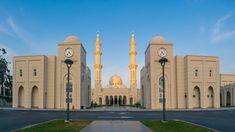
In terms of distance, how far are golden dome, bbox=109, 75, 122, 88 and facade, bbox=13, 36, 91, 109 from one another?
46.3 meters

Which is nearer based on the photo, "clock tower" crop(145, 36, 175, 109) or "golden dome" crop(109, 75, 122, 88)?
"clock tower" crop(145, 36, 175, 109)

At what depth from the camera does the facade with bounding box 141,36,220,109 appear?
55719mm

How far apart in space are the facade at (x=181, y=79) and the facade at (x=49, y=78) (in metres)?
13.5

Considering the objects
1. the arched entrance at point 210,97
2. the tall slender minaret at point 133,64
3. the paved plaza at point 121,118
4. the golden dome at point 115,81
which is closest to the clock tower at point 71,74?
the paved plaza at point 121,118

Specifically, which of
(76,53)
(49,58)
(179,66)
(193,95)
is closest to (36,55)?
(49,58)

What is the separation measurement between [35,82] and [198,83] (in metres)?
30.0

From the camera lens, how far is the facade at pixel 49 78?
5572cm

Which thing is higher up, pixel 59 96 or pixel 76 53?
pixel 76 53

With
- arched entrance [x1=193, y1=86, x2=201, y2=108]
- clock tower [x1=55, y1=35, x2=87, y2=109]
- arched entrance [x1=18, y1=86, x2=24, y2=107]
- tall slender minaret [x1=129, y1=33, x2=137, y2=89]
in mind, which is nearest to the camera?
clock tower [x1=55, y1=35, x2=87, y2=109]

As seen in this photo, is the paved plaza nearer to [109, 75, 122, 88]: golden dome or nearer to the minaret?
the minaret

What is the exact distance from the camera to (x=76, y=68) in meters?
56.4

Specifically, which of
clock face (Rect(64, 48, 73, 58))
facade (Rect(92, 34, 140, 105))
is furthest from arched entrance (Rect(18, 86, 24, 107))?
facade (Rect(92, 34, 140, 105))

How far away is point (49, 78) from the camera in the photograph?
186ft

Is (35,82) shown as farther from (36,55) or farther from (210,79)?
(210,79)
